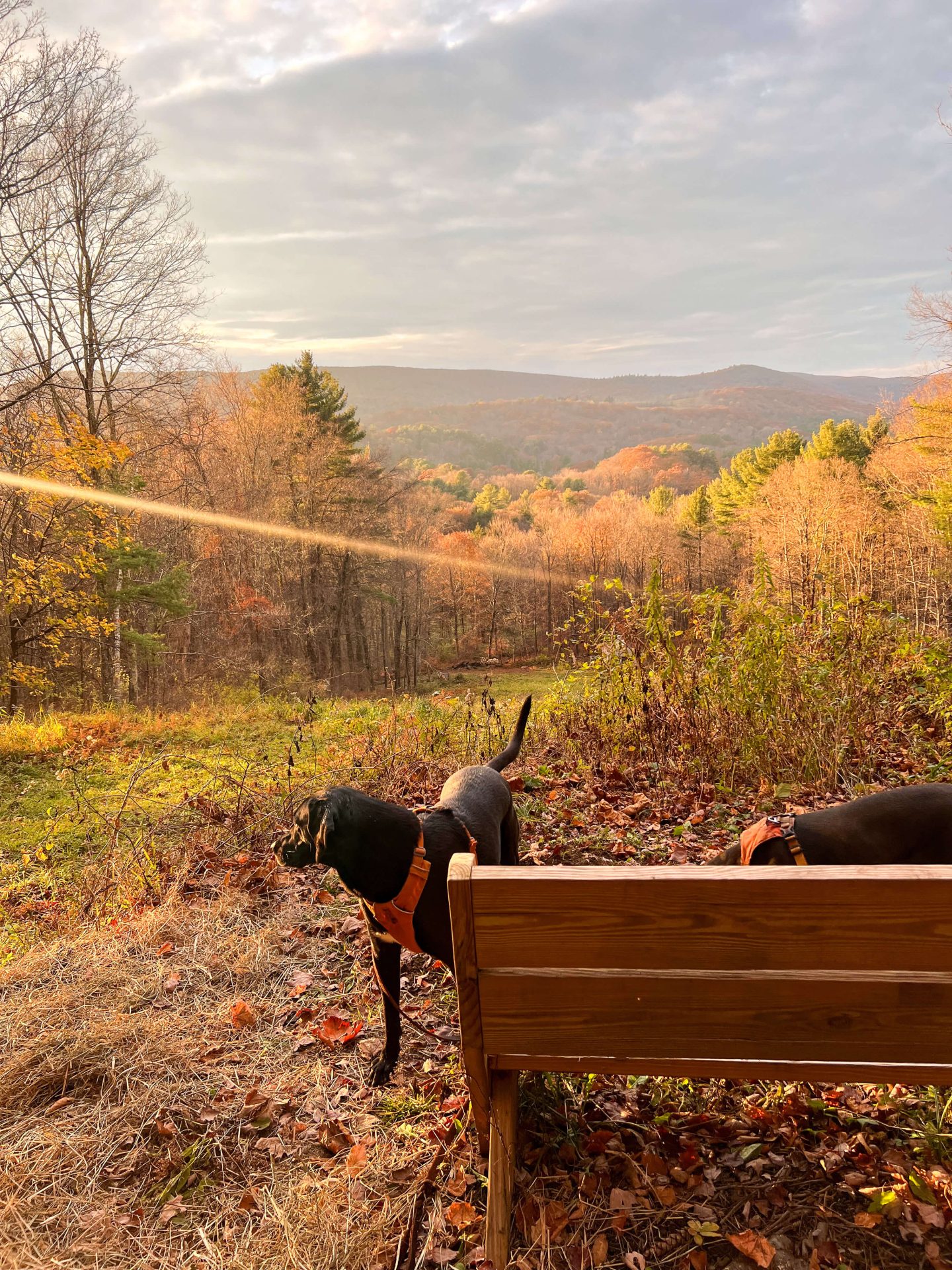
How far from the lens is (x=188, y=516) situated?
2392cm

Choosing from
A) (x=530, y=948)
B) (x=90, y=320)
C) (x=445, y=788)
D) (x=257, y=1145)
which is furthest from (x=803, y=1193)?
(x=90, y=320)

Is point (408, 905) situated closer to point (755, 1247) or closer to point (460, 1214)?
point (460, 1214)

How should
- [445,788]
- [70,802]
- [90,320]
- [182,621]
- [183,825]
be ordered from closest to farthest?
1. [445,788]
2. [183,825]
3. [70,802]
4. [90,320]
5. [182,621]

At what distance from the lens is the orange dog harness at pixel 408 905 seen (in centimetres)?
244

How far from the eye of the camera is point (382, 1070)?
2.75 meters

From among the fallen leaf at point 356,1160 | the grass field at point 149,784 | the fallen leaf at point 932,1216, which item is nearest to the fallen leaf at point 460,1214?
the fallen leaf at point 356,1160

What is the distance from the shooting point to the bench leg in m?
1.90

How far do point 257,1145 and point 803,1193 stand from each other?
5.62ft

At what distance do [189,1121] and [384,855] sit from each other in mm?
1191

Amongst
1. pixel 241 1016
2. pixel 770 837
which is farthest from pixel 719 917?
pixel 241 1016

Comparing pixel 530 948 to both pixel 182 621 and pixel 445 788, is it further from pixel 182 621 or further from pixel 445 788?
pixel 182 621

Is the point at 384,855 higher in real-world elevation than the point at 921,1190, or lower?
higher

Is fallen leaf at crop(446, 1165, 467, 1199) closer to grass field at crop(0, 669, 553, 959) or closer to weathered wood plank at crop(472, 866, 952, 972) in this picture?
weathered wood plank at crop(472, 866, 952, 972)

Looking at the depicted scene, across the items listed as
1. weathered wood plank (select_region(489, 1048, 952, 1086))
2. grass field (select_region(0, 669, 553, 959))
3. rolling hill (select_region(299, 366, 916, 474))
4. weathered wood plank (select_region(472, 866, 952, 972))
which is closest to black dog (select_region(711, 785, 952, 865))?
weathered wood plank (select_region(489, 1048, 952, 1086))
